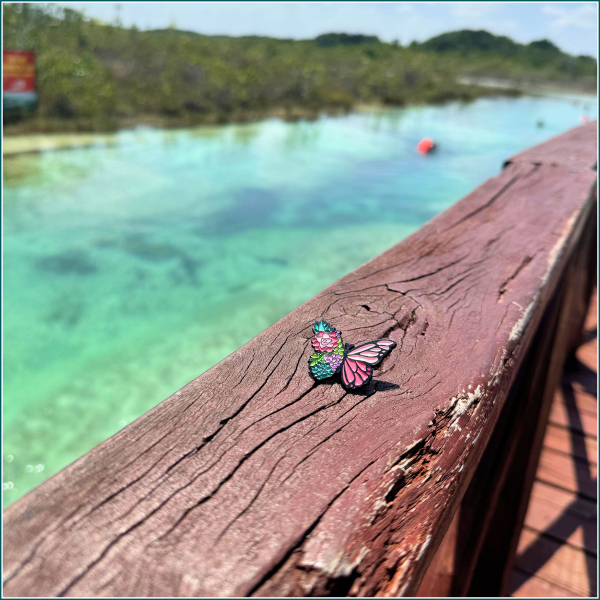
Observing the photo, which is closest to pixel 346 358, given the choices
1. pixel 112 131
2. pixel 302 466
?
pixel 302 466

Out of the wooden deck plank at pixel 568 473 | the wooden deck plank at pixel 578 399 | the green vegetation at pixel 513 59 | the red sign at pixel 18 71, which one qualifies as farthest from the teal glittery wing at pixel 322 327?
the green vegetation at pixel 513 59

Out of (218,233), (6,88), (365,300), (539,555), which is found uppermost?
(6,88)

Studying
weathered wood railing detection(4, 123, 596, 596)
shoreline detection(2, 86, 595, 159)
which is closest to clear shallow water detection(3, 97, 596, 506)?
shoreline detection(2, 86, 595, 159)

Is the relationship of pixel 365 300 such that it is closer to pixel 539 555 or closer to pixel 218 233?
pixel 539 555

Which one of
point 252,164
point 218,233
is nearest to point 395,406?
point 218,233

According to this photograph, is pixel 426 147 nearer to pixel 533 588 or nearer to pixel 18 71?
pixel 18 71

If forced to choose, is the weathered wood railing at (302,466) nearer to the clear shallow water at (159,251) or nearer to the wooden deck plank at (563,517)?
the wooden deck plank at (563,517)
